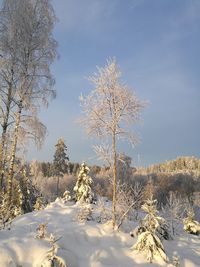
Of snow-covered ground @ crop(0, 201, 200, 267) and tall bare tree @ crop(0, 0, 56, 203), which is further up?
tall bare tree @ crop(0, 0, 56, 203)

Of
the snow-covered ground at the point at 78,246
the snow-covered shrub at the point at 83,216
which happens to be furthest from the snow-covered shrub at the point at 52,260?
the snow-covered shrub at the point at 83,216

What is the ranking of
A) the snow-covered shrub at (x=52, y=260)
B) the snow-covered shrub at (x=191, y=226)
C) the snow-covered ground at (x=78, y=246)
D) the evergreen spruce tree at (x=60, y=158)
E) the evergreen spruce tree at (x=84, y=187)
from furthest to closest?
1. the evergreen spruce tree at (x=60, y=158)
2. the evergreen spruce tree at (x=84, y=187)
3. the snow-covered shrub at (x=191, y=226)
4. the snow-covered ground at (x=78, y=246)
5. the snow-covered shrub at (x=52, y=260)

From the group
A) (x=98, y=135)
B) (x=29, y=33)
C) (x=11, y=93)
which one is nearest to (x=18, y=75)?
(x=11, y=93)

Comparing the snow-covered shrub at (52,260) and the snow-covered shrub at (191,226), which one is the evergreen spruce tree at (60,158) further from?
the snow-covered shrub at (52,260)

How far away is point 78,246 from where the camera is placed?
12070 mm

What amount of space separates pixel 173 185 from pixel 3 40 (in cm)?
9538

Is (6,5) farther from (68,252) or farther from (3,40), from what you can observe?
(68,252)

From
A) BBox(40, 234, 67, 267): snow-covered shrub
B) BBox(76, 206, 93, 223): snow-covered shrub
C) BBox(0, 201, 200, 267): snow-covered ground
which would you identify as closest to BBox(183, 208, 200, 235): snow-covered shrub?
BBox(0, 201, 200, 267): snow-covered ground

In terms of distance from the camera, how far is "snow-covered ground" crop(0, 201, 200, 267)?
1050 cm

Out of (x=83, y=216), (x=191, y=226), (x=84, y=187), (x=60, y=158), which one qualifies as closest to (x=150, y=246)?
(x=83, y=216)

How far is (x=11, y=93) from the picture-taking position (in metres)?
17.5

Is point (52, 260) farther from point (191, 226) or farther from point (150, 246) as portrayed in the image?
point (191, 226)

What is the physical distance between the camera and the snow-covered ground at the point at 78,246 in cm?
1050

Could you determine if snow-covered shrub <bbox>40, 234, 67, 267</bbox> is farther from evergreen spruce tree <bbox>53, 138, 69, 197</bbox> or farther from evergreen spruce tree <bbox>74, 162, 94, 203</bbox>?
evergreen spruce tree <bbox>53, 138, 69, 197</bbox>
